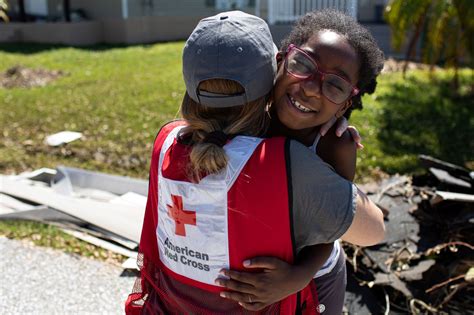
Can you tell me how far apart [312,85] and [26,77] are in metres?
10.8

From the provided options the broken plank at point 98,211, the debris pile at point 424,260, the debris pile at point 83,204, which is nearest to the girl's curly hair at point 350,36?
the debris pile at point 424,260

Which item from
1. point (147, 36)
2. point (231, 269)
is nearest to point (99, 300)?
point (231, 269)

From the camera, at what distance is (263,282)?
1.46 meters

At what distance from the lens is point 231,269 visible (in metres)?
1.48

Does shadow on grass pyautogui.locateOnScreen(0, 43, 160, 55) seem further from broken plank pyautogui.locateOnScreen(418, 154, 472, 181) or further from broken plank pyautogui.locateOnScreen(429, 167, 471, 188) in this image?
broken plank pyautogui.locateOnScreen(429, 167, 471, 188)

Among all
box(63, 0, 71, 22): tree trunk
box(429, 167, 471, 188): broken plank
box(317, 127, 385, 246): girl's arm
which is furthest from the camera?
box(63, 0, 71, 22): tree trunk

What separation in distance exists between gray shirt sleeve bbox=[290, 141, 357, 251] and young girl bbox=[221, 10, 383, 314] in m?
0.13

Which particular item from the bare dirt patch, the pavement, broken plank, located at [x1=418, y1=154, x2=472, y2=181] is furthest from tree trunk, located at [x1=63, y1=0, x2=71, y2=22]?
broken plank, located at [x1=418, y1=154, x2=472, y2=181]

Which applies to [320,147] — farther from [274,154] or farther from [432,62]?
[432,62]

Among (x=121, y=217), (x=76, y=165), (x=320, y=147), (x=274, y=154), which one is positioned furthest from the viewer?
(x=76, y=165)

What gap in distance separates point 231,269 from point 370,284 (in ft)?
6.35

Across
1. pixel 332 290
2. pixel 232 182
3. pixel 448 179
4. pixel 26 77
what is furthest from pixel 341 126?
pixel 26 77

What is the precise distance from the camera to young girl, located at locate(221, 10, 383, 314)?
1473mm

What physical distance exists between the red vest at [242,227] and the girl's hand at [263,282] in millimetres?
24
